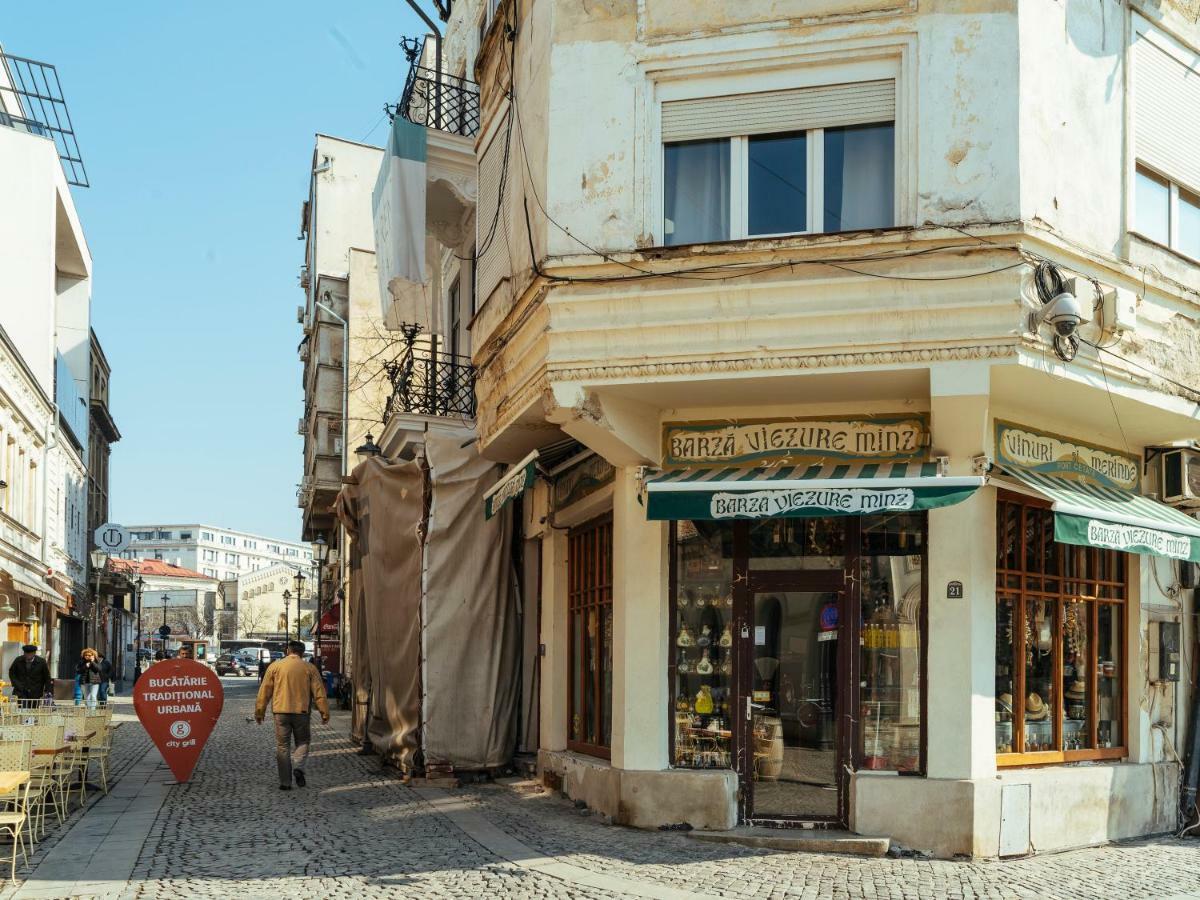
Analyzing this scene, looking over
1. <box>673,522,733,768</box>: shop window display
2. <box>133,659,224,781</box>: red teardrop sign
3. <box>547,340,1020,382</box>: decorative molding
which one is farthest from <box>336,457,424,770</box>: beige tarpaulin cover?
<box>547,340,1020,382</box>: decorative molding

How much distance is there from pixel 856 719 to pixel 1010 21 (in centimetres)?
592

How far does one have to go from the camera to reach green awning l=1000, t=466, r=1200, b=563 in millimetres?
10820

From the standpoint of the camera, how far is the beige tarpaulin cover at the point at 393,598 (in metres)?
16.4

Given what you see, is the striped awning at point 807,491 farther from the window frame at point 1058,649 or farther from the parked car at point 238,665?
the parked car at point 238,665

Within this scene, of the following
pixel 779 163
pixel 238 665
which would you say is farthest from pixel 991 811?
Answer: pixel 238 665

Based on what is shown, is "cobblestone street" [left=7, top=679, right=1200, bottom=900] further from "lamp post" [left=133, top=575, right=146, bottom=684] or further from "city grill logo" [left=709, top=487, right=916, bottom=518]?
"lamp post" [left=133, top=575, right=146, bottom=684]

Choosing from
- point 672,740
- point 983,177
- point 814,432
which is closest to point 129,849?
point 672,740

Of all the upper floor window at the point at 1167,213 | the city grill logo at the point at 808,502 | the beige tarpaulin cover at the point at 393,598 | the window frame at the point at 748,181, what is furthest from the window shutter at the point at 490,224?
the upper floor window at the point at 1167,213

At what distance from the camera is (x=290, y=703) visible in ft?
49.3

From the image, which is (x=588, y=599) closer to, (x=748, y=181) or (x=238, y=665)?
(x=748, y=181)

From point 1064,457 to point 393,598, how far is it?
29.2ft

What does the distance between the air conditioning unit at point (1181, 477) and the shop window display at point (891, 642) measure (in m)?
3.26

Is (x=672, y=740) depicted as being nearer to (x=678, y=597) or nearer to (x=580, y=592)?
(x=678, y=597)

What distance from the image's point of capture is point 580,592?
48.7 ft
